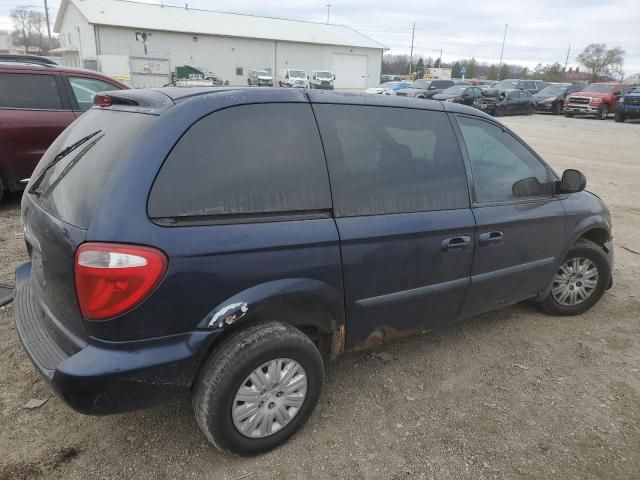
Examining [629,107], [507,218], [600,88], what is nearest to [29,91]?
[507,218]

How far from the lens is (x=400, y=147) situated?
289 cm

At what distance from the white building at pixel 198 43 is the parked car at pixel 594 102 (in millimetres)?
28162

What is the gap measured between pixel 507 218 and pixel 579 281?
133cm

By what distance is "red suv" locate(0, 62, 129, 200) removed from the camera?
6.03 meters

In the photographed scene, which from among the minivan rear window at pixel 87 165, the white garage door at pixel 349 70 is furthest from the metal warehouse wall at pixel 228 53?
the minivan rear window at pixel 87 165

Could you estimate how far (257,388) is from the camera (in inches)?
93.6

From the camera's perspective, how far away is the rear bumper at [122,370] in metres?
2.05

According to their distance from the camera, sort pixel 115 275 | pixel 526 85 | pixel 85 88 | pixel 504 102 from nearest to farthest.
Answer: pixel 115 275
pixel 85 88
pixel 504 102
pixel 526 85

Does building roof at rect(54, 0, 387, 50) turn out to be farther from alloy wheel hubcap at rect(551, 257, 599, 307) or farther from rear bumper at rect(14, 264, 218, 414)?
rear bumper at rect(14, 264, 218, 414)

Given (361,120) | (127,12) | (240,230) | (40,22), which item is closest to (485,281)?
(361,120)

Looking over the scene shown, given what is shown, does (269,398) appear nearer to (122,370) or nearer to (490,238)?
(122,370)

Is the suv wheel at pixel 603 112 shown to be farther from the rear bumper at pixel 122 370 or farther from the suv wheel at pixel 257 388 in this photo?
the rear bumper at pixel 122 370

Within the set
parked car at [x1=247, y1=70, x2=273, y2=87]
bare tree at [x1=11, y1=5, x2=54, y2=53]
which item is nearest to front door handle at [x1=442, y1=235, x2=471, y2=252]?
parked car at [x1=247, y1=70, x2=273, y2=87]

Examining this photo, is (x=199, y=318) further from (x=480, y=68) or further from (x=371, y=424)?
(x=480, y=68)
